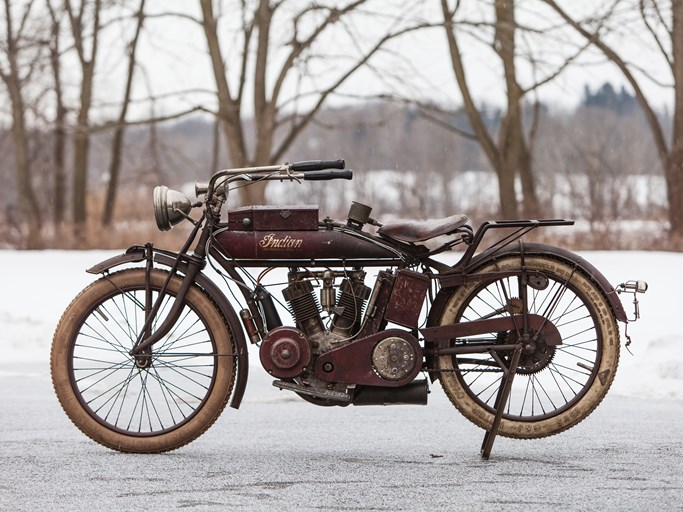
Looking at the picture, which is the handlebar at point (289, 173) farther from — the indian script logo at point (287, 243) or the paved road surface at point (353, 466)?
the paved road surface at point (353, 466)

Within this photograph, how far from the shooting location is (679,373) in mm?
8875

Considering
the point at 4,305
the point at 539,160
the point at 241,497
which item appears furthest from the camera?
the point at 539,160

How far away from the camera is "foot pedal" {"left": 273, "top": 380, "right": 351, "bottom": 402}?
18.7 ft

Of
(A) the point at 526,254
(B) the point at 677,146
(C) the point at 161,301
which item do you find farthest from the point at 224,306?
(B) the point at 677,146

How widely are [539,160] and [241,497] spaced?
2737 inches

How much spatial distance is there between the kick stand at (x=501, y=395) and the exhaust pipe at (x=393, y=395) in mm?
356

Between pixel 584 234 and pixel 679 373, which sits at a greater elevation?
pixel 584 234

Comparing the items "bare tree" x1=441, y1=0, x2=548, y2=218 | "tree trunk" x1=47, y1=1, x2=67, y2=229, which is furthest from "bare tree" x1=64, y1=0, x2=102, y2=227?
"bare tree" x1=441, y1=0, x2=548, y2=218

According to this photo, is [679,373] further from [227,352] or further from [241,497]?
[241,497]

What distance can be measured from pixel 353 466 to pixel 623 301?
747 centimetres

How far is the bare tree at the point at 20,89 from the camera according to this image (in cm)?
2378

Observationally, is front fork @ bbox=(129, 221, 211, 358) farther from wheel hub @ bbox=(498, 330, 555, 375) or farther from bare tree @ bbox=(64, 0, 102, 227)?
bare tree @ bbox=(64, 0, 102, 227)

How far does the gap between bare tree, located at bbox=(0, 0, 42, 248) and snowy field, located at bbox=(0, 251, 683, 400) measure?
12.3ft

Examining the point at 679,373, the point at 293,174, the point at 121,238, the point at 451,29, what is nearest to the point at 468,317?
the point at 293,174
